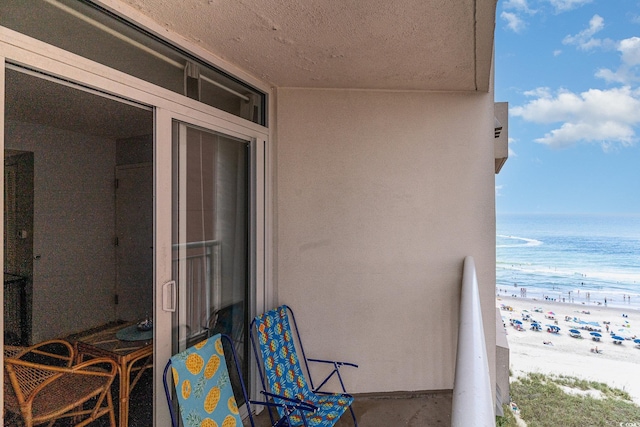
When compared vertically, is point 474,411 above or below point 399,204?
below

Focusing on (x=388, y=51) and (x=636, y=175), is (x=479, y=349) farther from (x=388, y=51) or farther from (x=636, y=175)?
(x=636, y=175)

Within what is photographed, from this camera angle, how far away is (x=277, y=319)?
273cm

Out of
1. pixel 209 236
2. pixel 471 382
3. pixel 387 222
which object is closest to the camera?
pixel 471 382

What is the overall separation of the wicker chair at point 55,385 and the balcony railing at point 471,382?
1.60 meters

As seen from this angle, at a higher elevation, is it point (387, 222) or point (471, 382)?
point (387, 222)

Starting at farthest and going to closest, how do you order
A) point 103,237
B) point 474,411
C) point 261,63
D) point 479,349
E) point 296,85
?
point 296,85
point 261,63
point 103,237
point 479,349
point 474,411

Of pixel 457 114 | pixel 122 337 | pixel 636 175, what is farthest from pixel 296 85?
pixel 636 175

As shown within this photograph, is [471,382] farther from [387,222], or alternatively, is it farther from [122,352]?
[387,222]

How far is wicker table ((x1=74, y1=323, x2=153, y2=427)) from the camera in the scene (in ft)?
5.23

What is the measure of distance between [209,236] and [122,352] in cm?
84

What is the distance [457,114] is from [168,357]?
9.92 ft

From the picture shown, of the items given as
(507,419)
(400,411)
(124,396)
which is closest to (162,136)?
(124,396)

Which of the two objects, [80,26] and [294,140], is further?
[294,140]

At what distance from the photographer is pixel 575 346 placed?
11.9m
